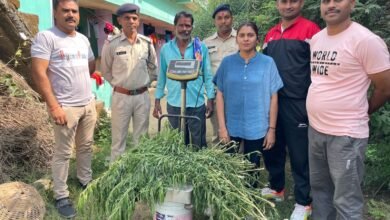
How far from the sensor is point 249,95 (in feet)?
10.2

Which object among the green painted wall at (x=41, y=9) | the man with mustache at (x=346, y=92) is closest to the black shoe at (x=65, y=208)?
the man with mustache at (x=346, y=92)

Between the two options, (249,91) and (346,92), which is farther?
(249,91)

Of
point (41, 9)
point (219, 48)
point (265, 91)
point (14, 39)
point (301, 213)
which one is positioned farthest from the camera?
point (41, 9)

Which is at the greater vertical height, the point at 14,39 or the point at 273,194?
the point at 14,39

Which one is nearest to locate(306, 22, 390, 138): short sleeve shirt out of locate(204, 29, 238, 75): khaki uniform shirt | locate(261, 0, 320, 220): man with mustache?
locate(261, 0, 320, 220): man with mustache

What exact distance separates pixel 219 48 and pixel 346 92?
6.25 ft

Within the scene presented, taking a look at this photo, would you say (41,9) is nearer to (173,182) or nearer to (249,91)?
(249,91)

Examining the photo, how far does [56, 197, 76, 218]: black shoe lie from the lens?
327cm

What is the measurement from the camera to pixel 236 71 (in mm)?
3145

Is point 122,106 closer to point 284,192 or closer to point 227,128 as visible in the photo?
point 227,128

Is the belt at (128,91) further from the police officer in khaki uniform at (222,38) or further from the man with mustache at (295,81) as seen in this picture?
the man with mustache at (295,81)

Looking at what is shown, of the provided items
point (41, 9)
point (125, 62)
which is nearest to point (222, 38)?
point (125, 62)

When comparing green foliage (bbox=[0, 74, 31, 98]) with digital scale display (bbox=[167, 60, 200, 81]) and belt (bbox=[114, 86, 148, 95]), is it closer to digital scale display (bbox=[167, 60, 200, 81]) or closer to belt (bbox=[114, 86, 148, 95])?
belt (bbox=[114, 86, 148, 95])

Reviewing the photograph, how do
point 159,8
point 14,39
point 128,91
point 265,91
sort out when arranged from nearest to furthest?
point 265,91
point 128,91
point 14,39
point 159,8
